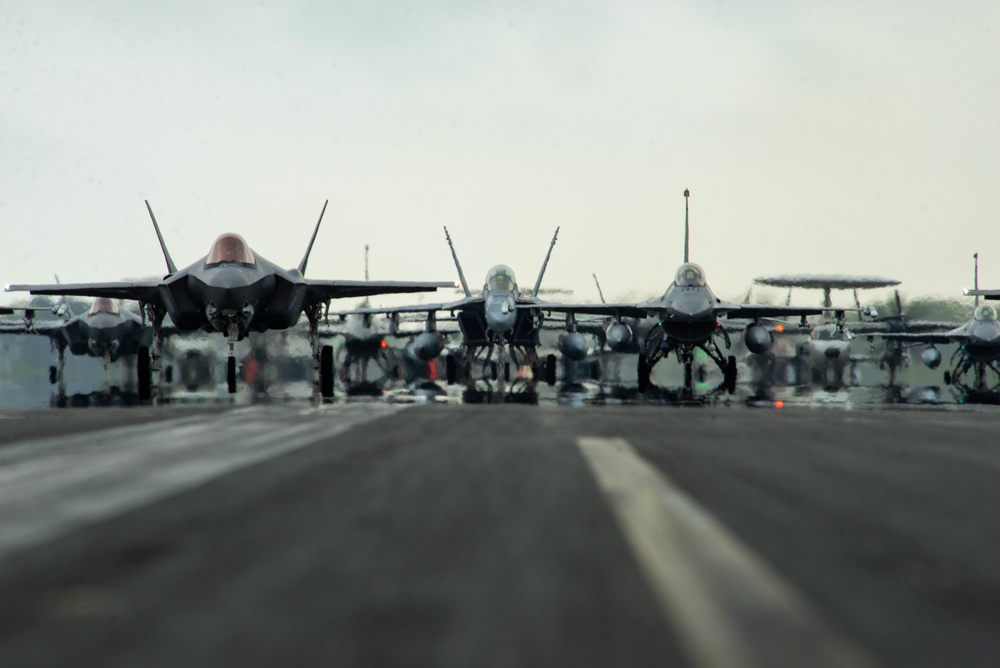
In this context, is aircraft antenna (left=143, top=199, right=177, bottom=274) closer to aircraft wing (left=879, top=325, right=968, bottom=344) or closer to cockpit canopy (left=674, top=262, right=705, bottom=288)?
cockpit canopy (left=674, top=262, right=705, bottom=288)

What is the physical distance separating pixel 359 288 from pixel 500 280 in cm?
1047

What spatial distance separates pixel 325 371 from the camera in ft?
78.2

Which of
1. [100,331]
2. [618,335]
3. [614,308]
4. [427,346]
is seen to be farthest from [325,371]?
[100,331]

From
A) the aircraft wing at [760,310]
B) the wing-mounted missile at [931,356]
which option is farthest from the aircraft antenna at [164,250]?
the wing-mounted missile at [931,356]

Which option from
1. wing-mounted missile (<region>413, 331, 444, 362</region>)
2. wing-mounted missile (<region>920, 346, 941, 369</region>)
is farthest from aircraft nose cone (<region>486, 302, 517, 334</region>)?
wing-mounted missile (<region>920, 346, 941, 369</region>)

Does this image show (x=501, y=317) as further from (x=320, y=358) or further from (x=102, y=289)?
(x=102, y=289)

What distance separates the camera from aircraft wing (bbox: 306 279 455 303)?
23.1 m

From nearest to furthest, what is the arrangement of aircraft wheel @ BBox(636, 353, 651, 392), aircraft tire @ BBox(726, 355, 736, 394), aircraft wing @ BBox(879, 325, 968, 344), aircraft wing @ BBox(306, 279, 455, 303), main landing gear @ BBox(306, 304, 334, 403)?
main landing gear @ BBox(306, 304, 334, 403), aircraft wing @ BBox(306, 279, 455, 303), aircraft tire @ BBox(726, 355, 736, 394), aircraft wheel @ BBox(636, 353, 651, 392), aircraft wing @ BBox(879, 325, 968, 344)

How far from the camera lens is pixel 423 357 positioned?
123 feet

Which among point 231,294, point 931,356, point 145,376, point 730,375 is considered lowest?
point 931,356

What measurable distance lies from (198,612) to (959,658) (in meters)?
2.03

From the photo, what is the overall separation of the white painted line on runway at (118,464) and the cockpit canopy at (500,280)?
863 inches

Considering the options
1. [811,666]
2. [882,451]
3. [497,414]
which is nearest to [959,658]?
[811,666]

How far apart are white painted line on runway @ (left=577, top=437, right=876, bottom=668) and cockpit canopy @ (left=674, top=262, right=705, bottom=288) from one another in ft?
82.2
